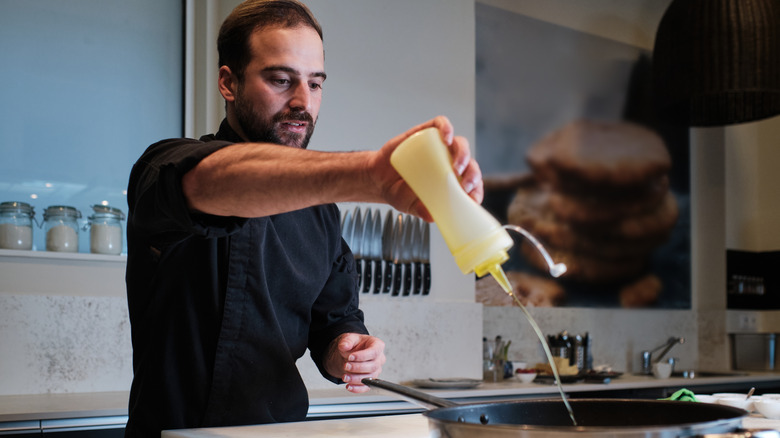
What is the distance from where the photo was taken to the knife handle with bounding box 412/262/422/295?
132 inches

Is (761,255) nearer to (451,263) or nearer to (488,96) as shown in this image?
(488,96)

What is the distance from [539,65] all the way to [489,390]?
196cm

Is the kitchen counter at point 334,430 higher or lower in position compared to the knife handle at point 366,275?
lower

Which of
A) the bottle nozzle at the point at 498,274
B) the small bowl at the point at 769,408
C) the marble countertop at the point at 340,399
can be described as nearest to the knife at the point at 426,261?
the marble countertop at the point at 340,399

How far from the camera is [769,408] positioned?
1.42m

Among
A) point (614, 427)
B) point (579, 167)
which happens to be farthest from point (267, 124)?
point (579, 167)

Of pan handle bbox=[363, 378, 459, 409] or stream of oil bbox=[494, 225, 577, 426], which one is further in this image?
pan handle bbox=[363, 378, 459, 409]

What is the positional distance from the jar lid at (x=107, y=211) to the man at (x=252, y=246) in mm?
1370

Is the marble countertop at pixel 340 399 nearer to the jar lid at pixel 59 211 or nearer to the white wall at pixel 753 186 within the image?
the jar lid at pixel 59 211

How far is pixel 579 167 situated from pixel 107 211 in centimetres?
259


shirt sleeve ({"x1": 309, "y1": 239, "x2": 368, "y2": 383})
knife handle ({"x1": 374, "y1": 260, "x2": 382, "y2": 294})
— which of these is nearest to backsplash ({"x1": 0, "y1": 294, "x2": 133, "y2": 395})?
knife handle ({"x1": 374, "y1": 260, "x2": 382, "y2": 294})

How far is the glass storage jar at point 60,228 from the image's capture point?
8.96 feet

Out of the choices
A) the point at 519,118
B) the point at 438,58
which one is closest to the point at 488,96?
the point at 519,118

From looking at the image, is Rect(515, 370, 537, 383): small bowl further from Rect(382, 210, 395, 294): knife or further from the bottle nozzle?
the bottle nozzle
